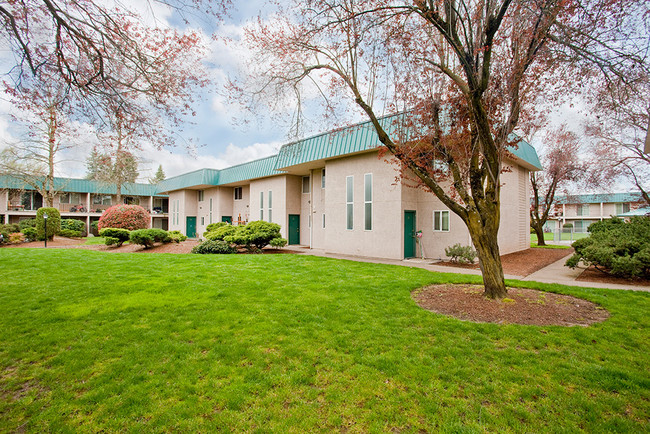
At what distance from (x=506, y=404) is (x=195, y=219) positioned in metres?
30.2

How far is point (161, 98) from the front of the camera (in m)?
6.12

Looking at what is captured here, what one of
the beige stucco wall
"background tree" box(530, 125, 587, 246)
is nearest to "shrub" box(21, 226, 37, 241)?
the beige stucco wall

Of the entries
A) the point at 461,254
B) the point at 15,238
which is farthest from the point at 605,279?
the point at 15,238

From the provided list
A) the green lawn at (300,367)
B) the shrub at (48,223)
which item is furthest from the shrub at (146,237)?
the green lawn at (300,367)

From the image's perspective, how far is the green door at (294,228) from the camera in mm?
19189

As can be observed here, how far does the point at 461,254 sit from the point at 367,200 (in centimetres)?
451

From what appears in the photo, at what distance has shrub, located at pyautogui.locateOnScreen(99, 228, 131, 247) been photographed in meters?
16.5

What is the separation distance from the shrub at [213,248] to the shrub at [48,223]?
14.2m

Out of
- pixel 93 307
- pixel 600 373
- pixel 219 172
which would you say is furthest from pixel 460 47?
pixel 219 172

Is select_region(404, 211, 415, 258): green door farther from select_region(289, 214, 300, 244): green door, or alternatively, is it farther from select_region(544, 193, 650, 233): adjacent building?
select_region(544, 193, 650, 233): adjacent building

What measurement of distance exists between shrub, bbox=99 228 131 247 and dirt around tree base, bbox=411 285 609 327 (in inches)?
658

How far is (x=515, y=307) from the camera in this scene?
222 inches

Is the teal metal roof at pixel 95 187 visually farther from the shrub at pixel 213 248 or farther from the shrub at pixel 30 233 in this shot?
the shrub at pixel 213 248

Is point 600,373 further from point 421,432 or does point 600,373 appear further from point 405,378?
point 421,432
